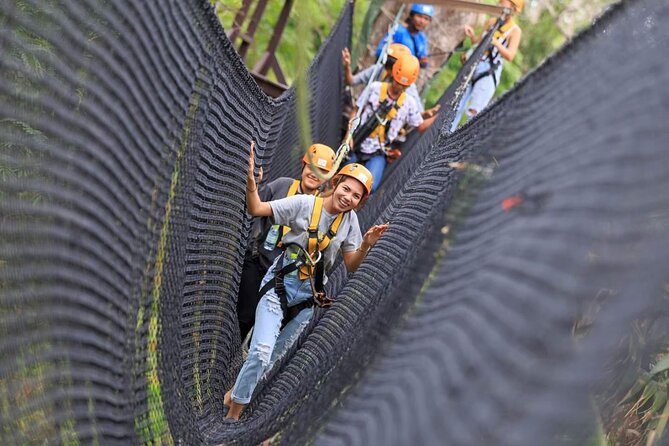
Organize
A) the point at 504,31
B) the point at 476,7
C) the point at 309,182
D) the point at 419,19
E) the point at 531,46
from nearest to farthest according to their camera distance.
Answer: the point at 309,182
the point at 476,7
the point at 504,31
the point at 419,19
the point at 531,46

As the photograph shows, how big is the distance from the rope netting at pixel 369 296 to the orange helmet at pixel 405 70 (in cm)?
264

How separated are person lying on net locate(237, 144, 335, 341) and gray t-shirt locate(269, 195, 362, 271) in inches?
5.5

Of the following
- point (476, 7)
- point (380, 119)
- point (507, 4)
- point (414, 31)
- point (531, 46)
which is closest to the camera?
point (476, 7)

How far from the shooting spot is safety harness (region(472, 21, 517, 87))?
19.0 feet

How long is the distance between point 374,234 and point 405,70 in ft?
7.66

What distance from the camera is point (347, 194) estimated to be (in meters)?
3.12

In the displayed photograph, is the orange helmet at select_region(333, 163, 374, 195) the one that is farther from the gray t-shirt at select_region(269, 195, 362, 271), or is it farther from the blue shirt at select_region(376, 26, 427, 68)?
the blue shirt at select_region(376, 26, 427, 68)

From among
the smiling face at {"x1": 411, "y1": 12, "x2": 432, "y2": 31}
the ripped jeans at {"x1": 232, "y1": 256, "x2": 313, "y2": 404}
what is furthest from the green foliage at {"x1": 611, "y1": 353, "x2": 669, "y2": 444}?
the smiling face at {"x1": 411, "y1": 12, "x2": 432, "y2": 31}

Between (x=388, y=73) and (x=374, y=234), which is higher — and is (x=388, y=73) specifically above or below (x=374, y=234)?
above

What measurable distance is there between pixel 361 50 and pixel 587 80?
203 inches

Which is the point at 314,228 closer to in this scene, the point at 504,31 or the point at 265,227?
the point at 265,227

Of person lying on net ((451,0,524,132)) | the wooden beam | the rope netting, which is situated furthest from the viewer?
person lying on net ((451,0,524,132))

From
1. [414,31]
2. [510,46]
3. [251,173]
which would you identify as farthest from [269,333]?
[414,31]

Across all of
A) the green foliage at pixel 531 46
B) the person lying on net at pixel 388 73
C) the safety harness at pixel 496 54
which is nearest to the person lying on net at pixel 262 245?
the person lying on net at pixel 388 73
